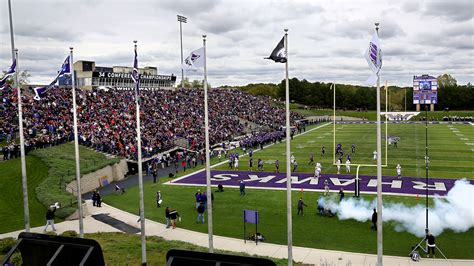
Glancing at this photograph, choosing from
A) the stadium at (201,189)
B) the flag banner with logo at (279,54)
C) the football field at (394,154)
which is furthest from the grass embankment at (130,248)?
the football field at (394,154)

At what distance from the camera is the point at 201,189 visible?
1176 inches

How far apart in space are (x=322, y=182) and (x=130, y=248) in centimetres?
1721

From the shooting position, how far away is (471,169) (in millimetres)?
36000

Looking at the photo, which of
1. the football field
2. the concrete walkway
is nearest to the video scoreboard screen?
the football field

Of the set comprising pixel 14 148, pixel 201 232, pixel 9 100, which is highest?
pixel 9 100

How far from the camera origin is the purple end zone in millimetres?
28766

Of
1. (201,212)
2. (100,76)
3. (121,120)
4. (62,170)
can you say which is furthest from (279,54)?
(100,76)

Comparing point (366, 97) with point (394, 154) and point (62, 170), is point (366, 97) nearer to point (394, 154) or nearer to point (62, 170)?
point (394, 154)

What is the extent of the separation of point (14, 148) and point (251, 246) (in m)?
20.9

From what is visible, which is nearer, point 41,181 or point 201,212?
point 201,212

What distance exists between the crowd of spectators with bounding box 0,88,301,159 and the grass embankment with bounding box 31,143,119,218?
151cm

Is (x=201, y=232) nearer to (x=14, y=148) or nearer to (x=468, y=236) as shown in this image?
(x=468, y=236)

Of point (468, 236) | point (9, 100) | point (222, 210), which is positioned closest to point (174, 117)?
point (9, 100)

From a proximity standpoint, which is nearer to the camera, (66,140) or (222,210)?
(222,210)
